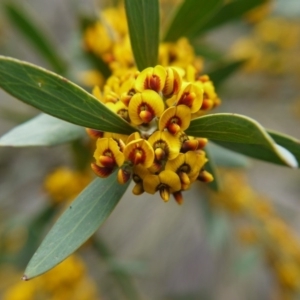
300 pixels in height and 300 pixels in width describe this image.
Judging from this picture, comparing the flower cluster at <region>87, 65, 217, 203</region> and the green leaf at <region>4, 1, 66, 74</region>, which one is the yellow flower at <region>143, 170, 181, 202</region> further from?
the green leaf at <region>4, 1, 66, 74</region>

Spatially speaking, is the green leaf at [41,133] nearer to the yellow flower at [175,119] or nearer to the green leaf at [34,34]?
the yellow flower at [175,119]

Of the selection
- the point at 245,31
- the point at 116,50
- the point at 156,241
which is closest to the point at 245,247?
the point at 156,241

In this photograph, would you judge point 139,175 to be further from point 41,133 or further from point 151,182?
point 41,133

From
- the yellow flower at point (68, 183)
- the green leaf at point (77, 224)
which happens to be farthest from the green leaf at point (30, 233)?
the green leaf at point (77, 224)

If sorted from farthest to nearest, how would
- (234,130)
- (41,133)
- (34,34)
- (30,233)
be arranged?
(30,233), (34,34), (41,133), (234,130)

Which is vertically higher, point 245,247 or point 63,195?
point 63,195

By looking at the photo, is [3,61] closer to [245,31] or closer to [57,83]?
[57,83]

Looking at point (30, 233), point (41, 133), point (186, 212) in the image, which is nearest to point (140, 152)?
point (41, 133)

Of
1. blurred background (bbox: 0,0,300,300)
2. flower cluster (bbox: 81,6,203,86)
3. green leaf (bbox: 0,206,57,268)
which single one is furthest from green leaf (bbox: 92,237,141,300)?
flower cluster (bbox: 81,6,203,86)
